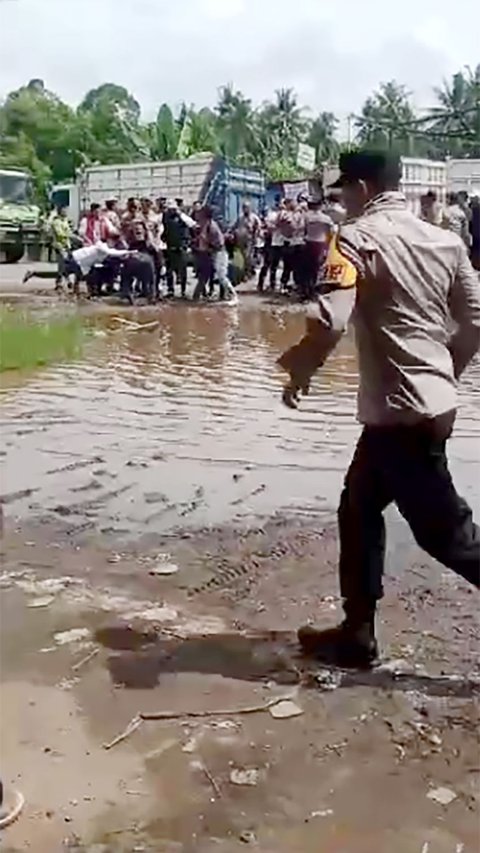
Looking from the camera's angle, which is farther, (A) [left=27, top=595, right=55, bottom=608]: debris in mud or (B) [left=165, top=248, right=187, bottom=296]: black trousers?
(B) [left=165, top=248, right=187, bottom=296]: black trousers

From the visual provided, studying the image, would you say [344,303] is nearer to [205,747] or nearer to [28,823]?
[205,747]

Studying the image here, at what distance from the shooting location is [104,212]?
19.2m

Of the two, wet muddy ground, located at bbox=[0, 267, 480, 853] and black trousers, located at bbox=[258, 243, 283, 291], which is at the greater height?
black trousers, located at bbox=[258, 243, 283, 291]

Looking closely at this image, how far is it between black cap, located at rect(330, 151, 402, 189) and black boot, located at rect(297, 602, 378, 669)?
1.30m

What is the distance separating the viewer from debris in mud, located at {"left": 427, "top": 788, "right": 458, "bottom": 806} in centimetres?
307

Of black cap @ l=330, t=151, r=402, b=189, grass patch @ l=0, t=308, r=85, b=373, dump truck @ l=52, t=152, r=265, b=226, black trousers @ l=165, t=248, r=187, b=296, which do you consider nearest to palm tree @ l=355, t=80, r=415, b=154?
black cap @ l=330, t=151, r=402, b=189

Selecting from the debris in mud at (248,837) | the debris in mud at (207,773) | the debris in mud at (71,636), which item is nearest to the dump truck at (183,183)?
the debris in mud at (71,636)

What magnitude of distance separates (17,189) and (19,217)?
1009 mm

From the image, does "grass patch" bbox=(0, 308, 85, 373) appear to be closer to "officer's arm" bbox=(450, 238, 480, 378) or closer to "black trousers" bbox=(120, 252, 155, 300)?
"black trousers" bbox=(120, 252, 155, 300)

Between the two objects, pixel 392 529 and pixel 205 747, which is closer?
pixel 205 747

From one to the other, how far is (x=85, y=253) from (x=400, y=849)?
17.0 meters

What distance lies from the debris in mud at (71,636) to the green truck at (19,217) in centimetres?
2284

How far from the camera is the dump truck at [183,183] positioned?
2736 centimetres

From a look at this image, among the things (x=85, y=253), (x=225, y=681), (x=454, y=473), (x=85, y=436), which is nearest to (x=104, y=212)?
(x=85, y=253)
